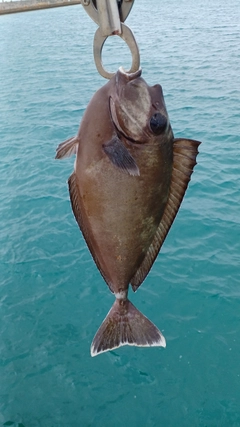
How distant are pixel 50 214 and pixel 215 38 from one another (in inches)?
876

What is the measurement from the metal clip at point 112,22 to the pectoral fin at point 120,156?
0.32 meters

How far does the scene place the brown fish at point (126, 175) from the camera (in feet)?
6.36

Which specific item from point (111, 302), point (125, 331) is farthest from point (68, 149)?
point (111, 302)

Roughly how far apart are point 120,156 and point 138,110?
0.74 feet

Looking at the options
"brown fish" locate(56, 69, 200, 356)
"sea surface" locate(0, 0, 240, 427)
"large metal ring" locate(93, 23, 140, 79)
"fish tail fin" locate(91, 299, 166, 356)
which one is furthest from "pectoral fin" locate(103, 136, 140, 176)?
"sea surface" locate(0, 0, 240, 427)

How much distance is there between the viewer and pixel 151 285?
8.36 m

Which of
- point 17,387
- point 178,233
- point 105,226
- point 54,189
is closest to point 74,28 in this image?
point 54,189

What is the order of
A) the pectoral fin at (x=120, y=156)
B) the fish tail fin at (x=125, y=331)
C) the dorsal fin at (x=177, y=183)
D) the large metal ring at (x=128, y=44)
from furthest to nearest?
the fish tail fin at (x=125, y=331) < the dorsal fin at (x=177, y=183) < the pectoral fin at (x=120, y=156) < the large metal ring at (x=128, y=44)

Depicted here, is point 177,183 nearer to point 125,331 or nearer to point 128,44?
point 128,44

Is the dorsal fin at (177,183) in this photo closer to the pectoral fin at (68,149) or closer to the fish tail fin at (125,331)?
the fish tail fin at (125,331)

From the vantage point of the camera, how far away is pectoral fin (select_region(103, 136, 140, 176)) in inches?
75.1

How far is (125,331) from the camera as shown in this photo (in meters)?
2.60

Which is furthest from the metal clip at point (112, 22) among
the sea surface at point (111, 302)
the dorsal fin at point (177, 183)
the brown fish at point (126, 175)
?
the sea surface at point (111, 302)

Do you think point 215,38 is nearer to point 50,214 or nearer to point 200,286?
point 50,214
